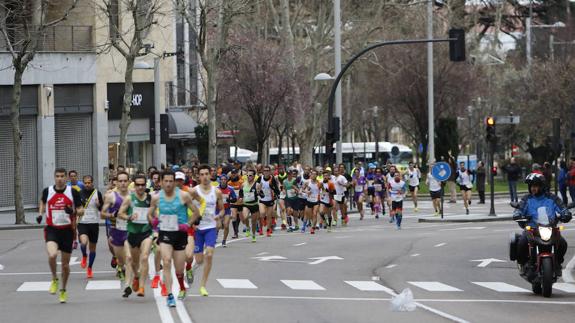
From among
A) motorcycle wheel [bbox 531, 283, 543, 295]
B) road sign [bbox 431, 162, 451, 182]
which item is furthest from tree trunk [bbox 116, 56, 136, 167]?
motorcycle wheel [bbox 531, 283, 543, 295]

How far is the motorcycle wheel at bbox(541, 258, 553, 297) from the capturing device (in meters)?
18.0

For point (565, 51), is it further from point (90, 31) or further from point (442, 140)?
point (90, 31)

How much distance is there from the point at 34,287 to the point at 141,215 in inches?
107

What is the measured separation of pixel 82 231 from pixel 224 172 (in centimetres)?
1057

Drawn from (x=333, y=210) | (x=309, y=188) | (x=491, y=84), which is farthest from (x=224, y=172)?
(x=491, y=84)

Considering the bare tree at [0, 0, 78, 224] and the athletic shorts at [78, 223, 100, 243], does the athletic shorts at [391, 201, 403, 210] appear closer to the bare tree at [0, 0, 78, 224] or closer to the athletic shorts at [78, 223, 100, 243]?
the bare tree at [0, 0, 78, 224]

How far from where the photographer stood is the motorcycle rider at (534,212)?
61.1 feet

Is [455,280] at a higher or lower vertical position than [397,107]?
lower

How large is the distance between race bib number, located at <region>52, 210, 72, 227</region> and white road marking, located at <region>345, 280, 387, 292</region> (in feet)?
14.2

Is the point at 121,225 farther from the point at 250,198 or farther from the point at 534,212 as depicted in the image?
the point at 250,198

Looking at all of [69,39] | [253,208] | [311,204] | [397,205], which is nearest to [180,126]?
[69,39]

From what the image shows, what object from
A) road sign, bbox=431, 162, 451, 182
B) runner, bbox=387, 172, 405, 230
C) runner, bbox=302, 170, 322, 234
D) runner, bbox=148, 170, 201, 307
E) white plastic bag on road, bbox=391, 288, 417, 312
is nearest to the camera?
white plastic bag on road, bbox=391, 288, 417, 312

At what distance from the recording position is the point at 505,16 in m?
76.9

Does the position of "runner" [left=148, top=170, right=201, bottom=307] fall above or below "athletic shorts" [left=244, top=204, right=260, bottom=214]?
above
